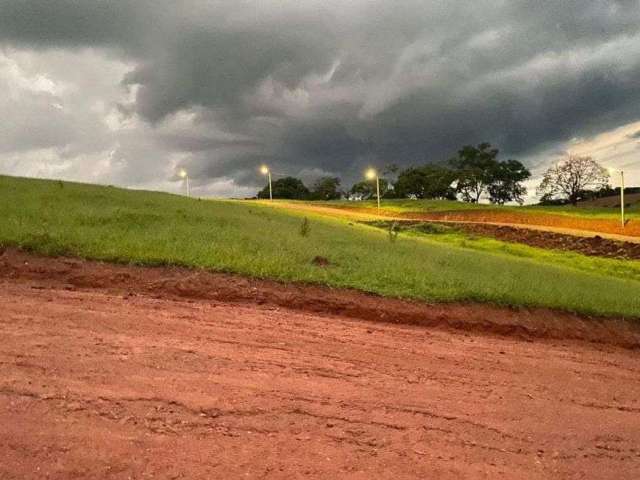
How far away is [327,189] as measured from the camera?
124812 mm

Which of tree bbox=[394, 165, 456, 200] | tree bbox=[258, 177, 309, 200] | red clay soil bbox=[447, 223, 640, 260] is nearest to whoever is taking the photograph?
red clay soil bbox=[447, 223, 640, 260]

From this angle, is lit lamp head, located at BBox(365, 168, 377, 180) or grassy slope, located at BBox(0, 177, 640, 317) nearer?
grassy slope, located at BBox(0, 177, 640, 317)

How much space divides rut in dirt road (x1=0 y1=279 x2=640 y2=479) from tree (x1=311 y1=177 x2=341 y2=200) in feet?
378

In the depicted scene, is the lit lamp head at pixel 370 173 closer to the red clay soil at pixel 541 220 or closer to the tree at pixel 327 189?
the red clay soil at pixel 541 220

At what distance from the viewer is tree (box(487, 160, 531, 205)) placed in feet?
323

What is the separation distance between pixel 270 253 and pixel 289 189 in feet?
342

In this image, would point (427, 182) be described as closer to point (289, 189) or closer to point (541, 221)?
point (289, 189)

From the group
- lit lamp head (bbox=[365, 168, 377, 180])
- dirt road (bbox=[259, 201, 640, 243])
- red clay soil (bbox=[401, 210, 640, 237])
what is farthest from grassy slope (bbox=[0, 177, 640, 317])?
lit lamp head (bbox=[365, 168, 377, 180])

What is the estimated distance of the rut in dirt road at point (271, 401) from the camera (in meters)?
4.40

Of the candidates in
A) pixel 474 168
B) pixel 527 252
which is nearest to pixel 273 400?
pixel 527 252

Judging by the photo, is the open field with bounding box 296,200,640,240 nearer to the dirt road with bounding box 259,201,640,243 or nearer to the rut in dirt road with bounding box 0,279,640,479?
the dirt road with bounding box 259,201,640,243

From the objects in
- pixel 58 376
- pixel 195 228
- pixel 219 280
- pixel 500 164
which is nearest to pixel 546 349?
pixel 219 280

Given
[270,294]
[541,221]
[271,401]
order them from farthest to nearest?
1. [541,221]
2. [270,294]
3. [271,401]

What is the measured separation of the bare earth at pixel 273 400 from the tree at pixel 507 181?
308ft
